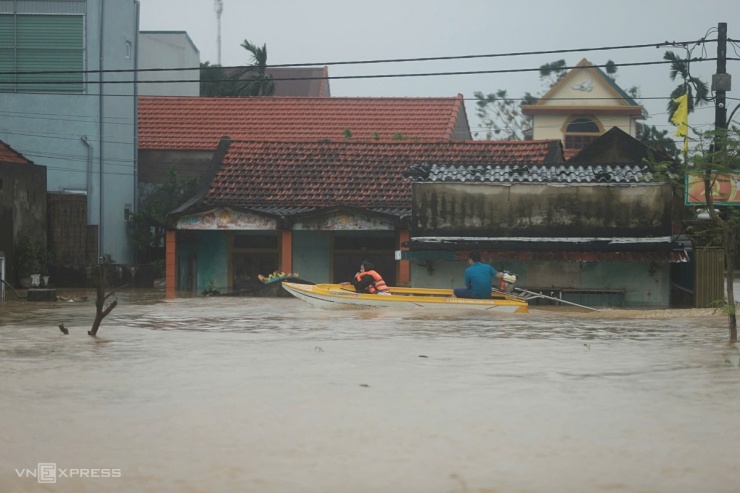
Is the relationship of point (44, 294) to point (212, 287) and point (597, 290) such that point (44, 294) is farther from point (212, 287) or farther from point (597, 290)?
point (597, 290)

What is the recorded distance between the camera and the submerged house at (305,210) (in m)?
30.8

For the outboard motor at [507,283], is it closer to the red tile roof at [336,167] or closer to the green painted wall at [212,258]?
the red tile roof at [336,167]

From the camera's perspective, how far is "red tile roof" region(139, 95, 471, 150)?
134ft

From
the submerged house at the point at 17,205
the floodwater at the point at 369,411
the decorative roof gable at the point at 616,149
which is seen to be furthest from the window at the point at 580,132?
the floodwater at the point at 369,411

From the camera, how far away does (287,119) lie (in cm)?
4219

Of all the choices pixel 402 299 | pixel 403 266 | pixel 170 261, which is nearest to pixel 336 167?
pixel 403 266

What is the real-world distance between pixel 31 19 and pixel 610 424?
1118 inches

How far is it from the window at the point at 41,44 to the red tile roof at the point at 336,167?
5.62 meters

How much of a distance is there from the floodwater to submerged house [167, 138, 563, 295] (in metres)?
11.7

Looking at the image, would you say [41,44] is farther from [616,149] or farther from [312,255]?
[616,149]

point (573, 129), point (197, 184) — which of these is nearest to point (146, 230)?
point (197, 184)

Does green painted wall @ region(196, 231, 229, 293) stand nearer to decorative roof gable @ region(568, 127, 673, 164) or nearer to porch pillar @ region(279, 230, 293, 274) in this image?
porch pillar @ region(279, 230, 293, 274)

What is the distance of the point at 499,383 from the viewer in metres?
12.8

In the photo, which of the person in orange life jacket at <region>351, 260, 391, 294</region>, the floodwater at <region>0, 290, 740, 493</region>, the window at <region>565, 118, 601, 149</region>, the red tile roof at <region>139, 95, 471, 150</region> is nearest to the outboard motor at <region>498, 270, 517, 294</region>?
the person in orange life jacket at <region>351, 260, 391, 294</region>
